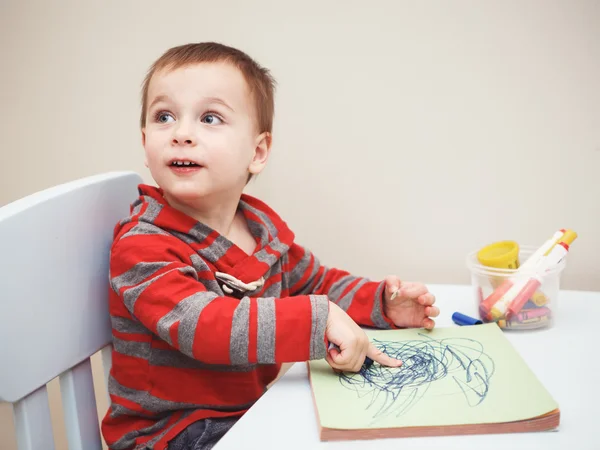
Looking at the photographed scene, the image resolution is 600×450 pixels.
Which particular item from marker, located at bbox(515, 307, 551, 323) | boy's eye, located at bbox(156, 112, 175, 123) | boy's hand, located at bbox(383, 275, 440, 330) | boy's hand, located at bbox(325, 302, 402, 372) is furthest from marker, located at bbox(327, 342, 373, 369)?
Answer: boy's eye, located at bbox(156, 112, 175, 123)

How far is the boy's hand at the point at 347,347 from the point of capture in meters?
0.61

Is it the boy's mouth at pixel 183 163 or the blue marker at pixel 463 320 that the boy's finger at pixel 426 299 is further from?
the boy's mouth at pixel 183 163

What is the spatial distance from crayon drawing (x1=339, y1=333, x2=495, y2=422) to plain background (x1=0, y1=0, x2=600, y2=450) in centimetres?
37

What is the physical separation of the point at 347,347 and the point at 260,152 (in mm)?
352

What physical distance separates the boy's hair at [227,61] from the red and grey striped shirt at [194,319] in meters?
0.14

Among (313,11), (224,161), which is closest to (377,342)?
(224,161)

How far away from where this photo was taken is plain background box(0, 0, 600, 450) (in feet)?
3.04

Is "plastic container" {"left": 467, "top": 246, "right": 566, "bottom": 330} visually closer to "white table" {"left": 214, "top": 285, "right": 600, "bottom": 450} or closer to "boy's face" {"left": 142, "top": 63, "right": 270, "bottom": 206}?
"white table" {"left": 214, "top": 285, "right": 600, "bottom": 450}

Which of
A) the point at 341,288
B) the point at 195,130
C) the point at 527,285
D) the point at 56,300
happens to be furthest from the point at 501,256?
the point at 56,300

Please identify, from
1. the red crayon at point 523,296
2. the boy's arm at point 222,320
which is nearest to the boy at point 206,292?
the boy's arm at point 222,320

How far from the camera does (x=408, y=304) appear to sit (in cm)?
77

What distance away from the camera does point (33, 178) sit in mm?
1220

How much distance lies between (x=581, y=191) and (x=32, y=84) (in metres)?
1.01

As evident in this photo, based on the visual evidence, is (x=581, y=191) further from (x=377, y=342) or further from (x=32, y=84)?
(x=32, y=84)
